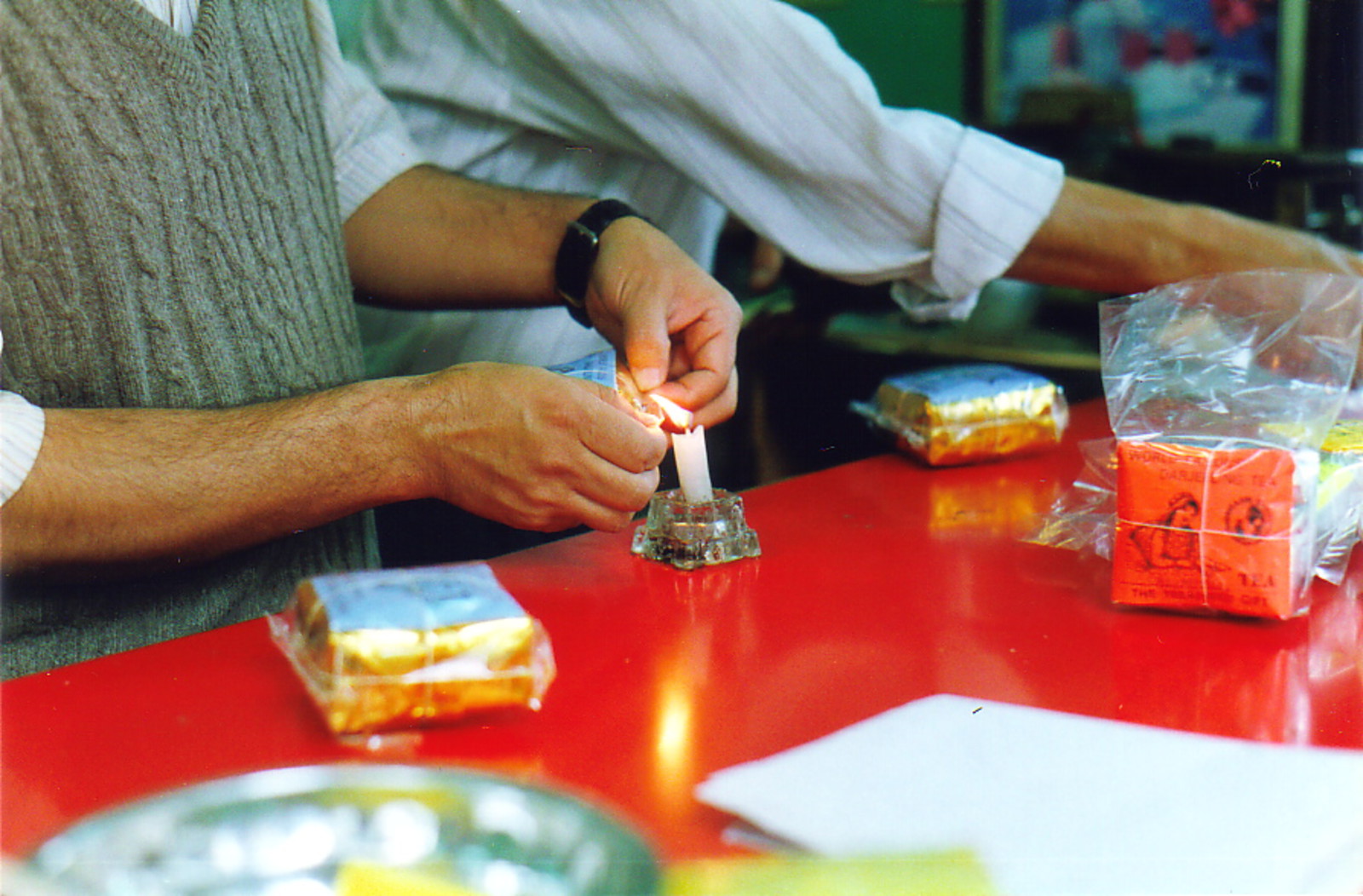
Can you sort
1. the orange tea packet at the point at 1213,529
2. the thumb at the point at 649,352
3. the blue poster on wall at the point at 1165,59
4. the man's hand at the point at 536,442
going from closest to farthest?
the orange tea packet at the point at 1213,529 → the man's hand at the point at 536,442 → the thumb at the point at 649,352 → the blue poster on wall at the point at 1165,59

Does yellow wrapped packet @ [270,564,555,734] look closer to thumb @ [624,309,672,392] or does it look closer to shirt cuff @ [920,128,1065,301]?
thumb @ [624,309,672,392]

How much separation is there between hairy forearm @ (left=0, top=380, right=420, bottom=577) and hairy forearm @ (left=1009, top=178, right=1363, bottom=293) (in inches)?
30.7

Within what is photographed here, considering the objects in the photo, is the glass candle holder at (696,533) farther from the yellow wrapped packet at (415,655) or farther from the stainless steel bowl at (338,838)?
the stainless steel bowl at (338,838)

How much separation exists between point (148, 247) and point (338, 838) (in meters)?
0.71

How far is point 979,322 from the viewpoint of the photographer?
2.83 meters

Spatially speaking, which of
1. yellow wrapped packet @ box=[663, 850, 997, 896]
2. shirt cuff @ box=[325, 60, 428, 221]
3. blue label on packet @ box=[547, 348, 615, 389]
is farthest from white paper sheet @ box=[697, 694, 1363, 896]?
shirt cuff @ box=[325, 60, 428, 221]

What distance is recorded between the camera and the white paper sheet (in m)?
0.47

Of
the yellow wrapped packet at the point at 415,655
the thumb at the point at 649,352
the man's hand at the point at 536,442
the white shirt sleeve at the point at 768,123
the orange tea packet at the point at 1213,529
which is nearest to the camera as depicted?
the yellow wrapped packet at the point at 415,655

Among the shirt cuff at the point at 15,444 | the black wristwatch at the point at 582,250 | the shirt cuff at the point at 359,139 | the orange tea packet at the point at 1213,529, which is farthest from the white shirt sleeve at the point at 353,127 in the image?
the orange tea packet at the point at 1213,529

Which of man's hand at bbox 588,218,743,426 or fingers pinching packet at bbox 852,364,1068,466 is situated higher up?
man's hand at bbox 588,218,743,426

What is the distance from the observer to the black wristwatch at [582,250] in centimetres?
122

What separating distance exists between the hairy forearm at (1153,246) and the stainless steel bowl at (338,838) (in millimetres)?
1088

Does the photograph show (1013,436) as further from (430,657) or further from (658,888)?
(658,888)

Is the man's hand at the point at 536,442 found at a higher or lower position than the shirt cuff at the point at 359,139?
lower
